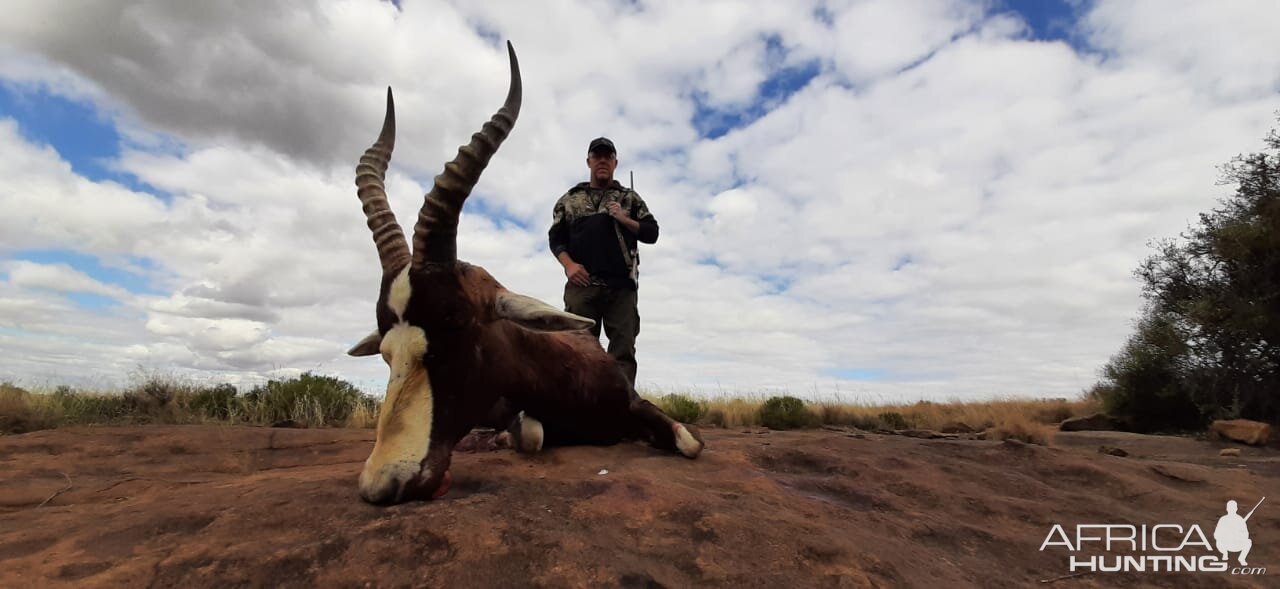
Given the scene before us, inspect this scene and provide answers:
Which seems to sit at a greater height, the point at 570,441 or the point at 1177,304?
the point at 1177,304

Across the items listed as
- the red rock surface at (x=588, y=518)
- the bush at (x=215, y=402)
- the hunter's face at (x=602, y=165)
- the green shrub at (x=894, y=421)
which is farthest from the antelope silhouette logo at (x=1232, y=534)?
the bush at (x=215, y=402)

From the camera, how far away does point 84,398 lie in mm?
10094

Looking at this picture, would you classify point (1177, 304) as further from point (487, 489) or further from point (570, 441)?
point (487, 489)

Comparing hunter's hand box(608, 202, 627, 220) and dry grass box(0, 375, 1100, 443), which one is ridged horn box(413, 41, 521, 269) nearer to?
hunter's hand box(608, 202, 627, 220)

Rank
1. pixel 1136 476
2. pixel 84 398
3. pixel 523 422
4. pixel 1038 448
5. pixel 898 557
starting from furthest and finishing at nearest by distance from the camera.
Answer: pixel 84 398 → pixel 1038 448 → pixel 1136 476 → pixel 523 422 → pixel 898 557

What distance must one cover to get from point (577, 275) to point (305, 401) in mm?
6224

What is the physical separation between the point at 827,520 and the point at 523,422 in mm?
1869

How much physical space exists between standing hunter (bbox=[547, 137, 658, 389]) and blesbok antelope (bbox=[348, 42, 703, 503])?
183 centimetres

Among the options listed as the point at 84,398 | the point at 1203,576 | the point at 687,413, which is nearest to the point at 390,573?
the point at 1203,576

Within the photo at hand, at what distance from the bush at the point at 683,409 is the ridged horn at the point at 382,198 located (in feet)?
27.0

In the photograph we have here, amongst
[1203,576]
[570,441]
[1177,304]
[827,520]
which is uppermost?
[1177,304]

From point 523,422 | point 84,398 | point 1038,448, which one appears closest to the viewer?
point 523,422

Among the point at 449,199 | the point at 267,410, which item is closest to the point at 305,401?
the point at 267,410

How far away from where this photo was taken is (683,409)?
1197 cm
